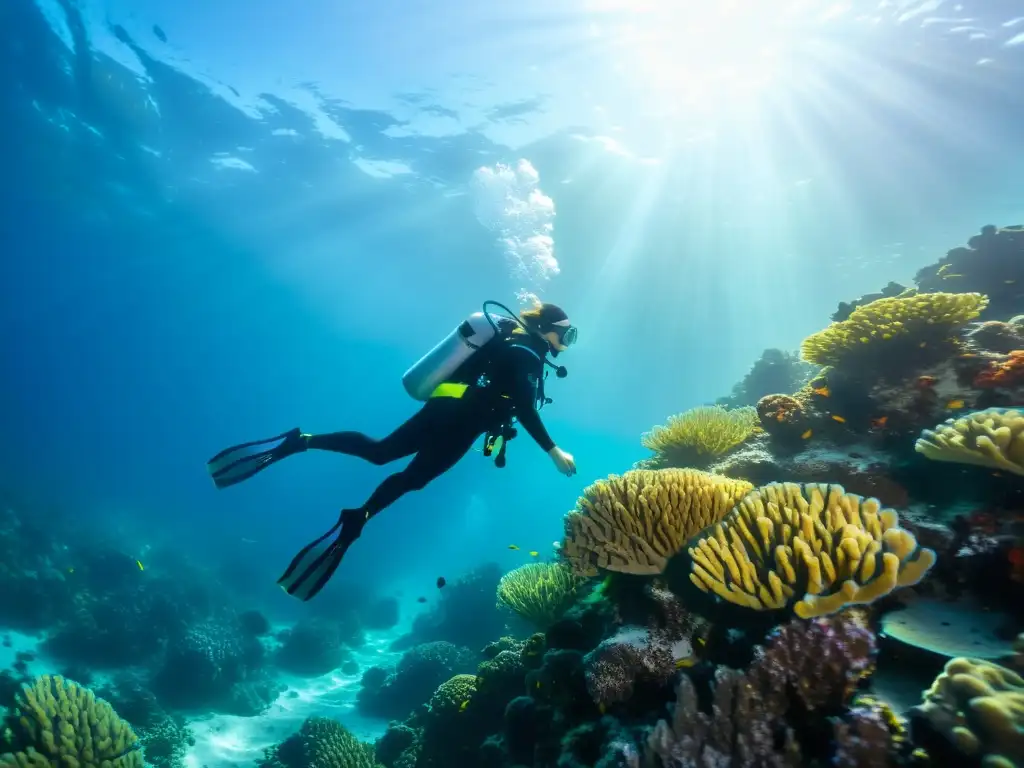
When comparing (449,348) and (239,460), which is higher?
(449,348)

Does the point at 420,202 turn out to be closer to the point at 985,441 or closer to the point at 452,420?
the point at 452,420

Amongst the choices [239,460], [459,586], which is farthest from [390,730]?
[459,586]

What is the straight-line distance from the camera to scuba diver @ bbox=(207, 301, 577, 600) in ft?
17.1

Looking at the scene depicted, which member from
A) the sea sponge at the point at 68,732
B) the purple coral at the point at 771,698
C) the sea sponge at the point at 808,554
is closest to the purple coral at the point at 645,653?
the sea sponge at the point at 808,554

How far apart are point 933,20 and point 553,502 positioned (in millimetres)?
110366

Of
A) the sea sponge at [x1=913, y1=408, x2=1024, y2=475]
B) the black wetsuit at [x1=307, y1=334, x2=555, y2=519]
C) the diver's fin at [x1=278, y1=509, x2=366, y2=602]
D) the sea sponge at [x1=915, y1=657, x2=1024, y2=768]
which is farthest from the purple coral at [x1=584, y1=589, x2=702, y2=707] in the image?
the diver's fin at [x1=278, y1=509, x2=366, y2=602]

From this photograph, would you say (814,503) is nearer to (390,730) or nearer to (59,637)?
(390,730)

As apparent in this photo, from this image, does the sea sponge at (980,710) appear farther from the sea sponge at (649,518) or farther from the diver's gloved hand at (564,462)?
the diver's gloved hand at (564,462)

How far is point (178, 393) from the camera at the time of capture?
9762 centimetres

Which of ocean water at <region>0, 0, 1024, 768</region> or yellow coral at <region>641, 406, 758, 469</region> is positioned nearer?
yellow coral at <region>641, 406, 758, 469</region>

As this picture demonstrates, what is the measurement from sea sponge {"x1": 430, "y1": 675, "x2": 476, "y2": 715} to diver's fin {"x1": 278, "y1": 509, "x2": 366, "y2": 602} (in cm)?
290

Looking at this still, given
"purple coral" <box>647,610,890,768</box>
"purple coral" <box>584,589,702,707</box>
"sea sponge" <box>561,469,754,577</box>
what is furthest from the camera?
"sea sponge" <box>561,469,754,577</box>

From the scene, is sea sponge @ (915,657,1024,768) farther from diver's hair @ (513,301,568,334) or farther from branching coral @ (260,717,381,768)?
branching coral @ (260,717,381,768)

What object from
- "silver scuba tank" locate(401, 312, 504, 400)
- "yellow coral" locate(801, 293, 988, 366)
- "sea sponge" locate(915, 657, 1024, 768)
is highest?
"silver scuba tank" locate(401, 312, 504, 400)
